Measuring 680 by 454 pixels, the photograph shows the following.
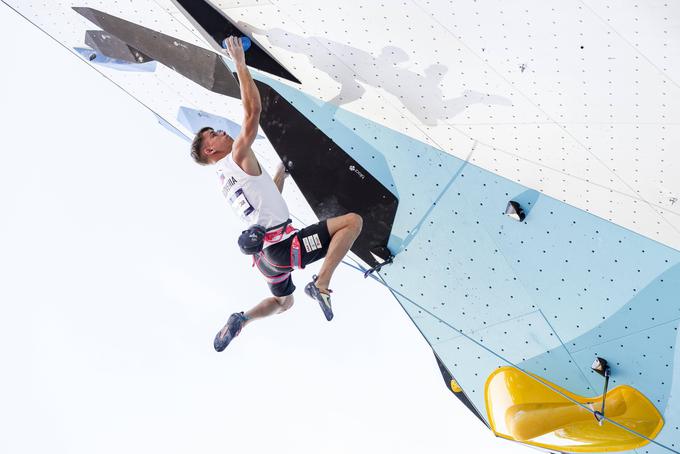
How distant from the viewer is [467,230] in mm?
3350

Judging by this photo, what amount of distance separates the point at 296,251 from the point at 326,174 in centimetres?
59

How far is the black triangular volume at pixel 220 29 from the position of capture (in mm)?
3330

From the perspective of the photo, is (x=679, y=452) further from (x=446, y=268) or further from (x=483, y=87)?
(x=483, y=87)

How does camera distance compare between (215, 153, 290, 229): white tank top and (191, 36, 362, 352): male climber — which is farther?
(215, 153, 290, 229): white tank top

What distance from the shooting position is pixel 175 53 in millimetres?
3748

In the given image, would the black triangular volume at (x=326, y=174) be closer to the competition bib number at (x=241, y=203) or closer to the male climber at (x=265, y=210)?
the male climber at (x=265, y=210)

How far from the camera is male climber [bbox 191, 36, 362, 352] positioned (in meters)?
3.05

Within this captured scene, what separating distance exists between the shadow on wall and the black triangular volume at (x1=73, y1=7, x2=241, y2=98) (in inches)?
17.1

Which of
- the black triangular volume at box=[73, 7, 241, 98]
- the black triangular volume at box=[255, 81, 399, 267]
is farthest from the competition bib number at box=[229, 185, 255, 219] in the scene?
the black triangular volume at box=[73, 7, 241, 98]

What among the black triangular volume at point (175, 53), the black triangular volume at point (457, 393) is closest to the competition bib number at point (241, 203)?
the black triangular volume at point (175, 53)

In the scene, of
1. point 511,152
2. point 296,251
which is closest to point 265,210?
point 296,251

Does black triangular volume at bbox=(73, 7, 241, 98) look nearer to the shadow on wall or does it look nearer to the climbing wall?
the climbing wall

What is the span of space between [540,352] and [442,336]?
518 mm

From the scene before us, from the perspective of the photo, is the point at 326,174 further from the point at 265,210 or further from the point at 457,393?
the point at 457,393
